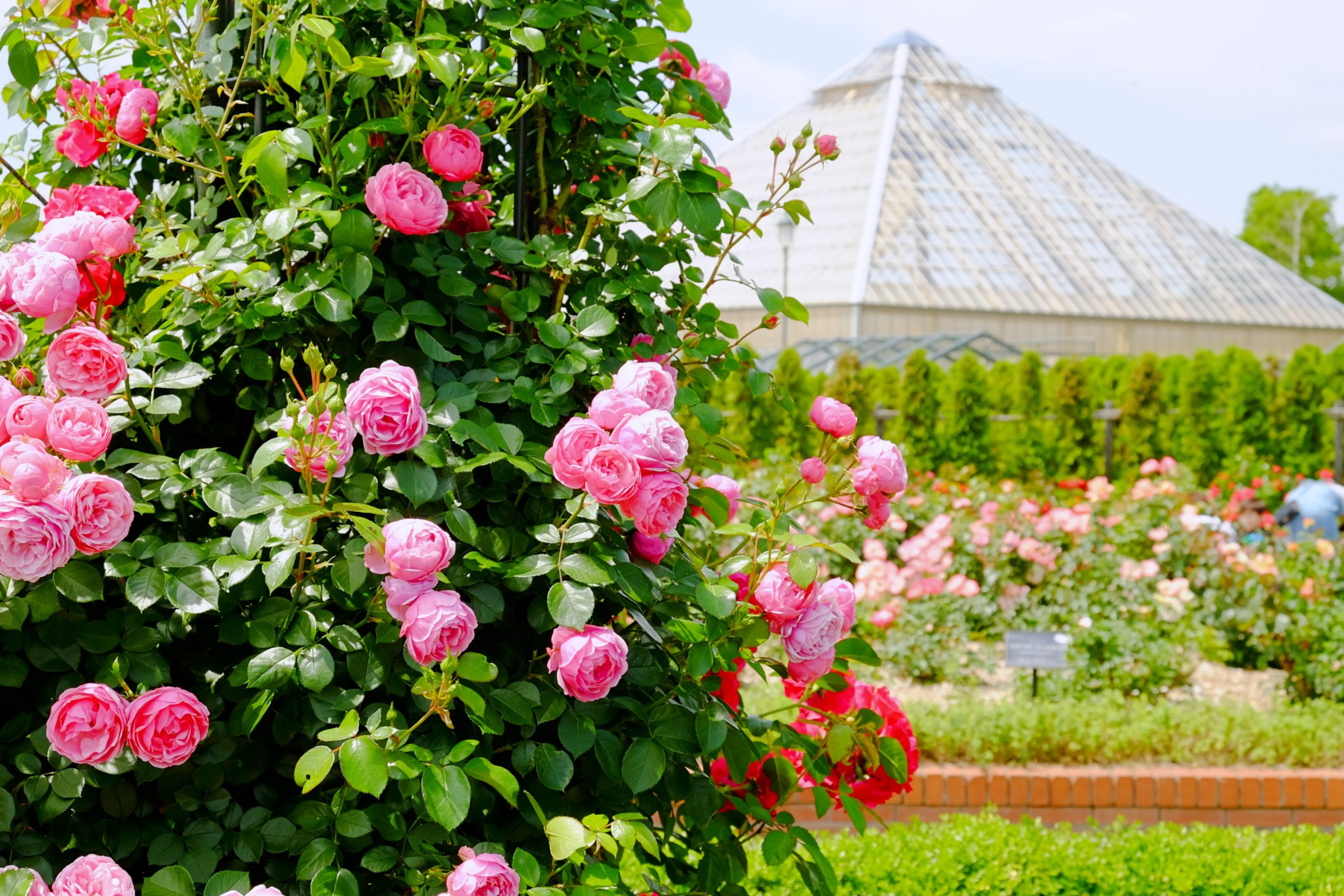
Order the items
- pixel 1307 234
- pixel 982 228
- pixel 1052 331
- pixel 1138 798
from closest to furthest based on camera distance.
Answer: pixel 1138 798 < pixel 1052 331 < pixel 982 228 < pixel 1307 234

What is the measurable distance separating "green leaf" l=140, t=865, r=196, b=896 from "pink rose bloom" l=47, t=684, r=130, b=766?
0.13 m

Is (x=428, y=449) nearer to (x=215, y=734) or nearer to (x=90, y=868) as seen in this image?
(x=215, y=734)

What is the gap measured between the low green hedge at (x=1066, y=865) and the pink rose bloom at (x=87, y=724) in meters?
1.85

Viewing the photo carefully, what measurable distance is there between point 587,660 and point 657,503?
0.18 metres

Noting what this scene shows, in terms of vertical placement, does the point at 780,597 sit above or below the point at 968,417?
above

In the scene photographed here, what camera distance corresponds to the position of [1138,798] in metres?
4.10

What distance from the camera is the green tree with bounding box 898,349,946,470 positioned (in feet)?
45.4

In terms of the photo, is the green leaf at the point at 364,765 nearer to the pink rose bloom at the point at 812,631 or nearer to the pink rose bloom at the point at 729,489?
the pink rose bloom at the point at 812,631

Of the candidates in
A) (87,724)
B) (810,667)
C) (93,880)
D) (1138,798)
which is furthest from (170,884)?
(1138,798)

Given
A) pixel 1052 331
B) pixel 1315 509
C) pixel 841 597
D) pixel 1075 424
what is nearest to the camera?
pixel 841 597

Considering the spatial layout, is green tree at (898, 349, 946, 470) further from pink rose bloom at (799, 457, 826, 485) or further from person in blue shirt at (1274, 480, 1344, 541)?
pink rose bloom at (799, 457, 826, 485)

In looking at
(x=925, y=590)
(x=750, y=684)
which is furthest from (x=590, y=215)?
(x=925, y=590)

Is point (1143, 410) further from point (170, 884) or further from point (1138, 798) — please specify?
point (170, 884)

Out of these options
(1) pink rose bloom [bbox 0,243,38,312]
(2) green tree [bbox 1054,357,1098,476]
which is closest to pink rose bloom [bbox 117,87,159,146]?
(1) pink rose bloom [bbox 0,243,38,312]
